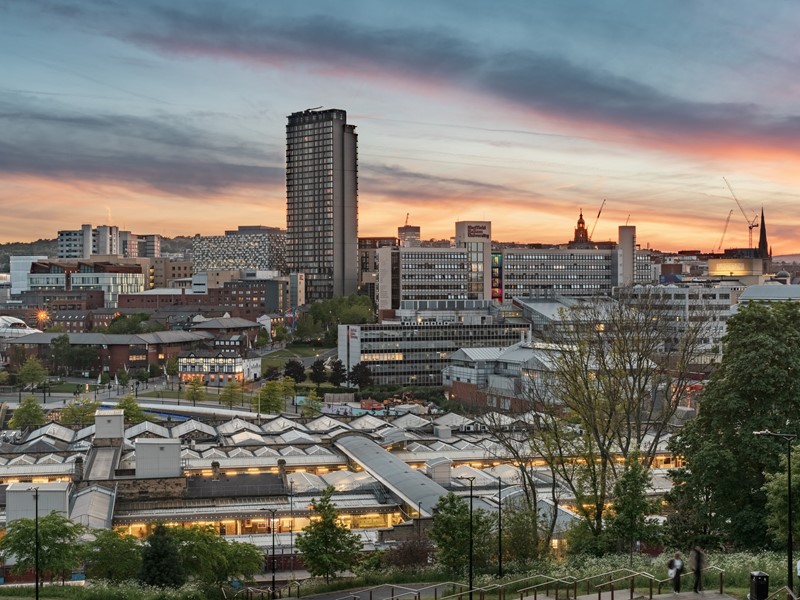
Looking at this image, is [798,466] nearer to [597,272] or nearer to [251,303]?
[597,272]

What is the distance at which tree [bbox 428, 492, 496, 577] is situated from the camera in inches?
1248

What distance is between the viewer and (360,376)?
108125 millimetres

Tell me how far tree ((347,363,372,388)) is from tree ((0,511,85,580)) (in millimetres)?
75663

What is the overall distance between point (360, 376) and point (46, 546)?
251 feet

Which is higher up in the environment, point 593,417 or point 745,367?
point 745,367

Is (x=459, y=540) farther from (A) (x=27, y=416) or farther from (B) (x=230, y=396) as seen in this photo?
(B) (x=230, y=396)

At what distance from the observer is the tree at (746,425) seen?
89.0 ft

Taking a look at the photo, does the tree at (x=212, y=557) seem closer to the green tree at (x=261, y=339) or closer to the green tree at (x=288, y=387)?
the green tree at (x=288, y=387)

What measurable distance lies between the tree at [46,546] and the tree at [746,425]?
2102 centimetres

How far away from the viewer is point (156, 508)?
4425 centimetres

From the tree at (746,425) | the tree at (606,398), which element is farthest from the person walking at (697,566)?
the tree at (606,398)

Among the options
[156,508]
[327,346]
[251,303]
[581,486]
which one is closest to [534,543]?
[581,486]

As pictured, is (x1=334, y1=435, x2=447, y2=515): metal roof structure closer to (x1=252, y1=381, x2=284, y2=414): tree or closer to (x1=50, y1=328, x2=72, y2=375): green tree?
(x1=252, y1=381, x2=284, y2=414): tree

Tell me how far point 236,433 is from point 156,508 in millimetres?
23503
